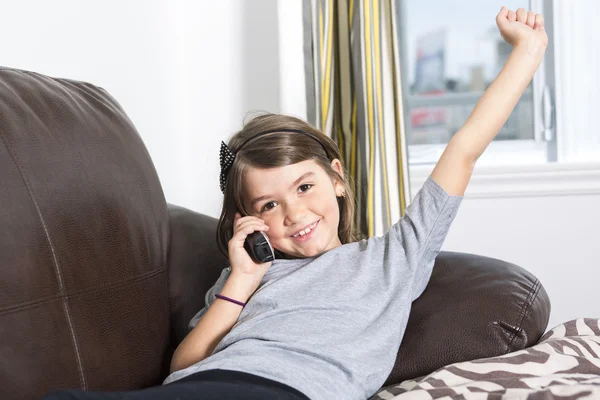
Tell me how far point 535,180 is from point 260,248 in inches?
57.1

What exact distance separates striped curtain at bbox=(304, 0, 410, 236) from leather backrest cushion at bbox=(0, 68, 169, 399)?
3.33ft

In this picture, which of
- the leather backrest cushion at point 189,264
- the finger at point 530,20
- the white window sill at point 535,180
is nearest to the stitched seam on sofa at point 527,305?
the finger at point 530,20

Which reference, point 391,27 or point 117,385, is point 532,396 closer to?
point 117,385

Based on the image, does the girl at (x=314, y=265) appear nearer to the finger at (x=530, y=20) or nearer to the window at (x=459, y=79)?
the finger at (x=530, y=20)

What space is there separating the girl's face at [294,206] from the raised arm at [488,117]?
244mm

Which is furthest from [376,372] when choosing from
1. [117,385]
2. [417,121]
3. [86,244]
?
[417,121]

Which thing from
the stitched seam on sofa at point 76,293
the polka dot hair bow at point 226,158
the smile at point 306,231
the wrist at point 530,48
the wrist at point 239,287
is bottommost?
the wrist at point 239,287

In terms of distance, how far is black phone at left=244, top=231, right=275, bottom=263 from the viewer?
1.48 meters

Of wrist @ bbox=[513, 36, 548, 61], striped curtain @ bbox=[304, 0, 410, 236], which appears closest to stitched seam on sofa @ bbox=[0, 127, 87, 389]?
wrist @ bbox=[513, 36, 548, 61]

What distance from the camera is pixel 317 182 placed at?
5.10 feet

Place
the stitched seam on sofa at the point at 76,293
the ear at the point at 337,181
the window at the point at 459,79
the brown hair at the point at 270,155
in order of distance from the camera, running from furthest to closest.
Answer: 1. the window at the point at 459,79
2. the ear at the point at 337,181
3. the brown hair at the point at 270,155
4. the stitched seam on sofa at the point at 76,293

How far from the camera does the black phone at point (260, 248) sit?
1478 millimetres

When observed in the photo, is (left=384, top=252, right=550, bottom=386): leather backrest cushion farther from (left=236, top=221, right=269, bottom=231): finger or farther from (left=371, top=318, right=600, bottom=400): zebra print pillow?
(left=236, top=221, right=269, bottom=231): finger

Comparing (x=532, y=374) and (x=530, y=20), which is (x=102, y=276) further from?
(x=530, y=20)
